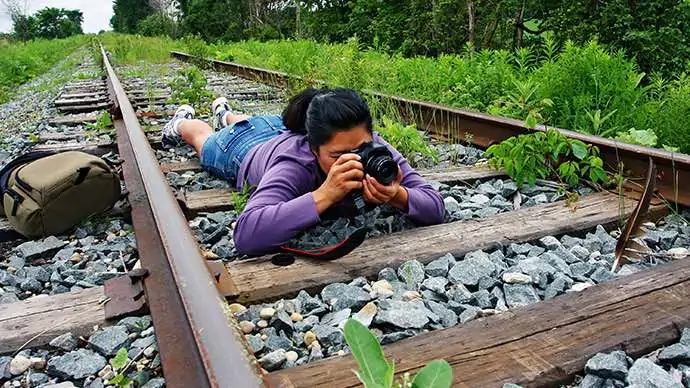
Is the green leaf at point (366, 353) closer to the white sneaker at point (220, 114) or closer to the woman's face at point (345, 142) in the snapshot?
the woman's face at point (345, 142)

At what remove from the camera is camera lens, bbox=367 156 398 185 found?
79.8 inches

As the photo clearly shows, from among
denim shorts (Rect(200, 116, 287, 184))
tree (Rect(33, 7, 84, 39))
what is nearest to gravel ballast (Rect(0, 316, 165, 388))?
denim shorts (Rect(200, 116, 287, 184))

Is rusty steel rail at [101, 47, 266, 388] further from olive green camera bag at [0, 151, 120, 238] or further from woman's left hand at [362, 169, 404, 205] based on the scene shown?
woman's left hand at [362, 169, 404, 205]

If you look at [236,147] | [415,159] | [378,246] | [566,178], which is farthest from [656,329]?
[236,147]

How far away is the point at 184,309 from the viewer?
150 centimetres

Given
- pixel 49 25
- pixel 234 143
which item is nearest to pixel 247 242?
pixel 234 143

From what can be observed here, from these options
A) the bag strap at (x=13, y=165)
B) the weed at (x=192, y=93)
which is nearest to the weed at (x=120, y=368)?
the bag strap at (x=13, y=165)

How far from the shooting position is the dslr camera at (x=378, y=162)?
2.03 metres

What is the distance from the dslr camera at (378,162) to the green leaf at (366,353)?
110cm

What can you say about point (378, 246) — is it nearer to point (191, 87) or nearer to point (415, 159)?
point (415, 159)

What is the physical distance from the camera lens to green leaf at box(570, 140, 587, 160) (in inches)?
40.9

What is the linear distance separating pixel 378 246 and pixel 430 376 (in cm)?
116

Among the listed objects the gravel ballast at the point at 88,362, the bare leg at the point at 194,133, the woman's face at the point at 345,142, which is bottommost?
the gravel ballast at the point at 88,362

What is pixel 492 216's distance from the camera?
2.38 m
